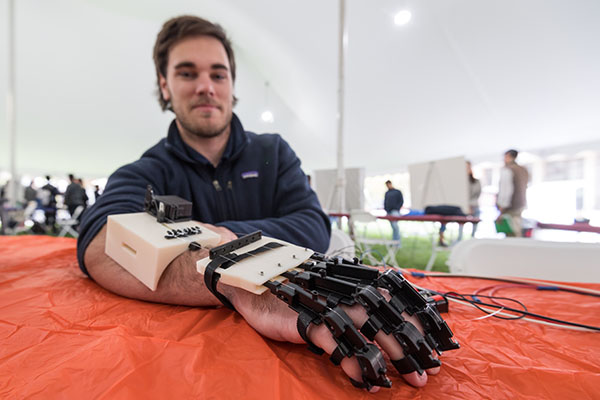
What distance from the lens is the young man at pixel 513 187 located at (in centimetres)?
306

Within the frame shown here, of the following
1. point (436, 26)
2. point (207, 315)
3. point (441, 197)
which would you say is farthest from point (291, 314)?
point (436, 26)

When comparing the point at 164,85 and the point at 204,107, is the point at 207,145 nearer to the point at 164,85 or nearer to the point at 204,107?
the point at 204,107

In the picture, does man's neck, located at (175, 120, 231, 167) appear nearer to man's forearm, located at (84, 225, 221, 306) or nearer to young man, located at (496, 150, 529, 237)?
man's forearm, located at (84, 225, 221, 306)

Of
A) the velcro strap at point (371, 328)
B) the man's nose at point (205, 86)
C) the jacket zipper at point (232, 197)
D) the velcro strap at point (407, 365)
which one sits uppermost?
the man's nose at point (205, 86)

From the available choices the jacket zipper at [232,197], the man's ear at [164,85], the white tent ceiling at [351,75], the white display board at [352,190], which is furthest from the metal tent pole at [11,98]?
the jacket zipper at [232,197]

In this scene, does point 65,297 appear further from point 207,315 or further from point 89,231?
point 207,315

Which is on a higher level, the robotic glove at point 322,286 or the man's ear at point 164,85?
the man's ear at point 164,85

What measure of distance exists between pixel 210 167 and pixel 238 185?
12 cm

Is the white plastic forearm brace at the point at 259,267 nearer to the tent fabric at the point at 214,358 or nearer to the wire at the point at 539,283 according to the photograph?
the tent fabric at the point at 214,358

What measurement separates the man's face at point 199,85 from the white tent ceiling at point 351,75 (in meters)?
3.88

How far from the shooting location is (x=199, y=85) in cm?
84

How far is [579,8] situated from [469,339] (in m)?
4.97

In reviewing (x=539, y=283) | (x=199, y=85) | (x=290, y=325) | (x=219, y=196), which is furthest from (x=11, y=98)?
(x=539, y=283)

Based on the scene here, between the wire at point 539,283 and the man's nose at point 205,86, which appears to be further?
the man's nose at point 205,86
